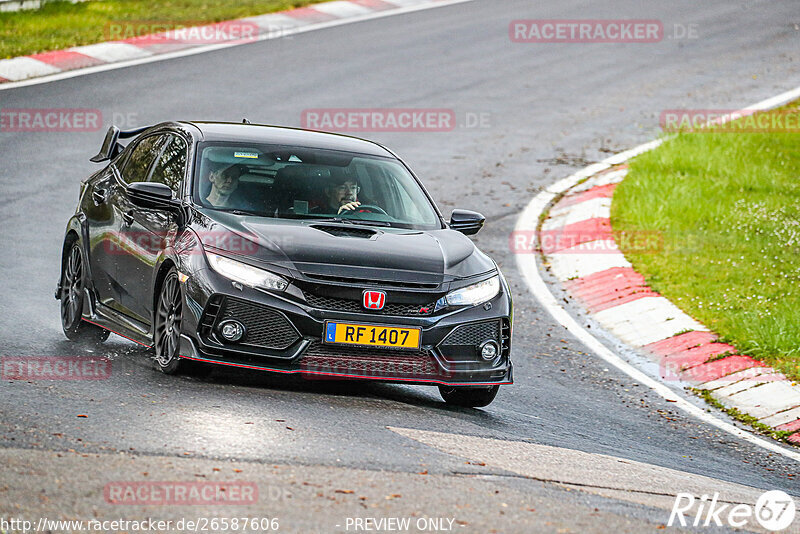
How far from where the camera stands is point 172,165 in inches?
334

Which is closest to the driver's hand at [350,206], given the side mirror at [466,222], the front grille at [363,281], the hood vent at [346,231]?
the hood vent at [346,231]

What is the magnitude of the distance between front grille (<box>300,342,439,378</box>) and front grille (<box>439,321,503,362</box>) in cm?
28

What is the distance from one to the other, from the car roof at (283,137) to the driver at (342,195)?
40cm

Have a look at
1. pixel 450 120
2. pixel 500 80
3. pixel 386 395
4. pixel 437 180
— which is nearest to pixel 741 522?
pixel 386 395

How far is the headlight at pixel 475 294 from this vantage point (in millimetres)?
7453

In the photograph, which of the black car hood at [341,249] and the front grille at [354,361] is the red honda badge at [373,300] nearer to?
the black car hood at [341,249]

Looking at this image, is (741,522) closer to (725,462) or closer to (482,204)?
(725,462)

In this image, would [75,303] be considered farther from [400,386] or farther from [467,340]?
[467,340]

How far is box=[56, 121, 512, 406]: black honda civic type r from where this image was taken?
7.13 m

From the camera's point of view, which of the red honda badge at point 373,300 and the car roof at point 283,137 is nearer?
the red honda badge at point 373,300

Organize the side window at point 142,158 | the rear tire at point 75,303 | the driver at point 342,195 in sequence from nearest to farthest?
the driver at point 342,195 < the side window at point 142,158 < the rear tire at point 75,303

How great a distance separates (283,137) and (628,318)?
13.7 feet

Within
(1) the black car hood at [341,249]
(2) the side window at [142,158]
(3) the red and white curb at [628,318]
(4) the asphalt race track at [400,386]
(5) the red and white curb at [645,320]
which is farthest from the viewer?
(5) the red and white curb at [645,320]

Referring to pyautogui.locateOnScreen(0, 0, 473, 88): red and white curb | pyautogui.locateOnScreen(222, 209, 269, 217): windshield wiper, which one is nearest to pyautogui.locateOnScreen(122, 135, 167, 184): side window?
pyautogui.locateOnScreen(222, 209, 269, 217): windshield wiper
